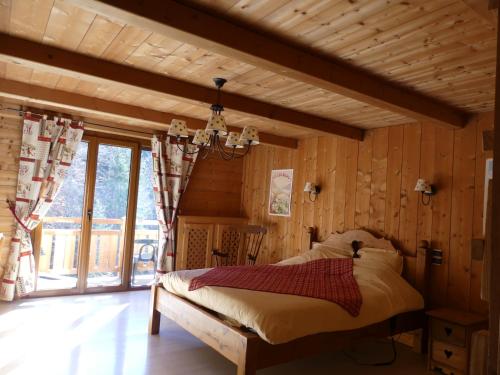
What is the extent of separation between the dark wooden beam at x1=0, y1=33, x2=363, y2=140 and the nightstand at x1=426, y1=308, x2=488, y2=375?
7.36ft

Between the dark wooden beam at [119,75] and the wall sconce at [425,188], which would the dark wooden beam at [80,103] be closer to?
the dark wooden beam at [119,75]

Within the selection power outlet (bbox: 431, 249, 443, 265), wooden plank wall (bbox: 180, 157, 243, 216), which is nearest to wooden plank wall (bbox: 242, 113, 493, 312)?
power outlet (bbox: 431, 249, 443, 265)

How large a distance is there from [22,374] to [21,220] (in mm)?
2200

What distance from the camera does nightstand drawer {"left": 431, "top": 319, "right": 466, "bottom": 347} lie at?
2.96m

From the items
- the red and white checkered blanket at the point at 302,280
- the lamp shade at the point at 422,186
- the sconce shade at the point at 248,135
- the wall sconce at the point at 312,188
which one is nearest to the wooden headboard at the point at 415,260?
the red and white checkered blanket at the point at 302,280

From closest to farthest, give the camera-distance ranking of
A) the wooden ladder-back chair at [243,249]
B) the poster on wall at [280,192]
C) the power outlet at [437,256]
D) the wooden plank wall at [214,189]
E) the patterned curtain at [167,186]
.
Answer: the power outlet at [437,256], the patterned curtain at [167,186], the poster on wall at [280,192], the wooden ladder-back chair at [243,249], the wooden plank wall at [214,189]

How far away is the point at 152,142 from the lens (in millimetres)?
5230

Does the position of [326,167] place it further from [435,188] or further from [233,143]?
[233,143]

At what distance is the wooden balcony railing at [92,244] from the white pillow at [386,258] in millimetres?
3121

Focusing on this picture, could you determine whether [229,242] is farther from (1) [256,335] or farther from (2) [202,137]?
(1) [256,335]

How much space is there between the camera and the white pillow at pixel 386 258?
3705 millimetres

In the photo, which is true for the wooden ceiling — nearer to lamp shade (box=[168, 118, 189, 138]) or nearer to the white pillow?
lamp shade (box=[168, 118, 189, 138])

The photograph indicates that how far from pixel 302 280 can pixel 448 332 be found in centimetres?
126

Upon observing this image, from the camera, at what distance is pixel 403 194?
3.94 m
